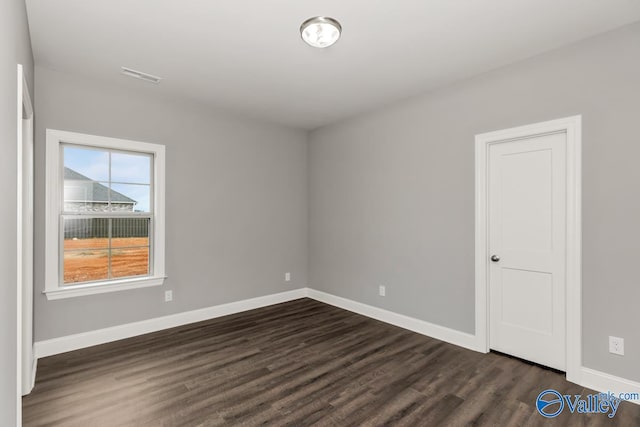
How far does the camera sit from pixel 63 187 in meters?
3.25

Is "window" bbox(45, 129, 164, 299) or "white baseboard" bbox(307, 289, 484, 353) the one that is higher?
"window" bbox(45, 129, 164, 299)

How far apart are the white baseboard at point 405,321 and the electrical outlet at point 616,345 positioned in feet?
3.28

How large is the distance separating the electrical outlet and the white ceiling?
233 centimetres

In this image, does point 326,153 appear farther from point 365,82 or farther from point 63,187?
point 63,187

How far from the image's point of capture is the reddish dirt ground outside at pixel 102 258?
330 cm

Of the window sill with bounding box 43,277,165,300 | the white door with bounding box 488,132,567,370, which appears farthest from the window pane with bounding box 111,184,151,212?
the white door with bounding box 488,132,567,370

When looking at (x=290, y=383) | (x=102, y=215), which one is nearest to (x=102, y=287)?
(x=102, y=215)

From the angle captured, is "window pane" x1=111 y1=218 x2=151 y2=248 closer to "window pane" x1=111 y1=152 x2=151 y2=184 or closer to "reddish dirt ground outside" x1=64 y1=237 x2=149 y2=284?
"reddish dirt ground outside" x1=64 y1=237 x2=149 y2=284

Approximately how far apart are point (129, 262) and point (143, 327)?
74 centimetres

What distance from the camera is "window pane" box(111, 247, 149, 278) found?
140 inches

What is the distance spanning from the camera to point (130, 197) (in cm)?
365
